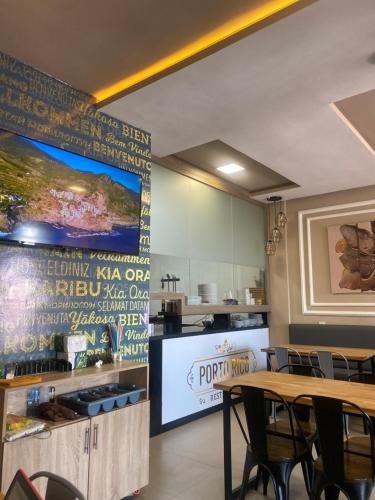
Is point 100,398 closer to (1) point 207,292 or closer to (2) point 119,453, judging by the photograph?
(2) point 119,453

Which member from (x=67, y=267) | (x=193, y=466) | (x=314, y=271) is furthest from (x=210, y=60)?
(x=314, y=271)

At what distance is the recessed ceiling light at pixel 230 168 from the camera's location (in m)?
4.91

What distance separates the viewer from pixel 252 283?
607 cm

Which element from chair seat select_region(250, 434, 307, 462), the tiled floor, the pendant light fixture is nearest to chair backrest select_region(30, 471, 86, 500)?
chair seat select_region(250, 434, 307, 462)

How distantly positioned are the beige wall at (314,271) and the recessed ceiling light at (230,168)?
1.53m

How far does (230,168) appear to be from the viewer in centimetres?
500

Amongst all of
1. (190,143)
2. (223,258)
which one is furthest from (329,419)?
(223,258)

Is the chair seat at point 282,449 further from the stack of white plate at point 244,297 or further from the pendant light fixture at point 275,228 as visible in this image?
the pendant light fixture at point 275,228

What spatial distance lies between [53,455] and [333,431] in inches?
61.0

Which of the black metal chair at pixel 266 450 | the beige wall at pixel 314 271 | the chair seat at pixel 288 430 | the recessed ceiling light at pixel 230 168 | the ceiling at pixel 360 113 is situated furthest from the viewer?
the beige wall at pixel 314 271

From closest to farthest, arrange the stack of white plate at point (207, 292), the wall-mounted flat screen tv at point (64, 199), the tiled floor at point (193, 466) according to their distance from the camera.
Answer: the wall-mounted flat screen tv at point (64, 199) < the tiled floor at point (193, 466) < the stack of white plate at point (207, 292)

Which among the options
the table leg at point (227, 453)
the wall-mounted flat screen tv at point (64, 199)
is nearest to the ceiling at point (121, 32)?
the wall-mounted flat screen tv at point (64, 199)

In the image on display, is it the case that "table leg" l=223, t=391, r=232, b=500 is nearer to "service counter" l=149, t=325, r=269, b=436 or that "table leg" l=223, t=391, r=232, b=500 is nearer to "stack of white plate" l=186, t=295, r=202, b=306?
"service counter" l=149, t=325, r=269, b=436

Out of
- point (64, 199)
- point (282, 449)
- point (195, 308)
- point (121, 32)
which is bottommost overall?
point (282, 449)
